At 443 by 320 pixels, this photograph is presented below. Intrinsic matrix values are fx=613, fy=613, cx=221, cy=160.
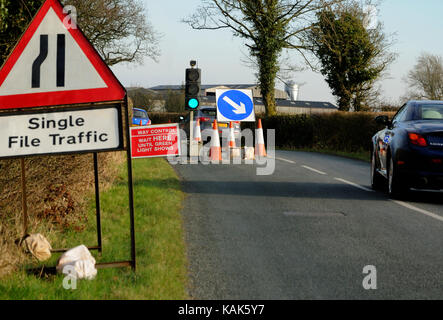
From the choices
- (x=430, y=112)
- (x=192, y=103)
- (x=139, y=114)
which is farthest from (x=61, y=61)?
(x=139, y=114)

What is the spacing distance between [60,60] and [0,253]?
5.66 feet

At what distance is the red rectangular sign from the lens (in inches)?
314

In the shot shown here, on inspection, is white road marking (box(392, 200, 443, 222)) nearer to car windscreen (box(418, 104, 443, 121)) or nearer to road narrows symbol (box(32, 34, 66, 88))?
car windscreen (box(418, 104, 443, 121))

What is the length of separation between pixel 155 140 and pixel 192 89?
10118mm

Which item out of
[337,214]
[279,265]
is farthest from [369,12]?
[279,265]

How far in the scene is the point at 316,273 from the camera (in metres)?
5.35

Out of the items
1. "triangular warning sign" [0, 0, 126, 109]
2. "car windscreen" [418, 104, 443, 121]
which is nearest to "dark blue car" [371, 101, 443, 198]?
"car windscreen" [418, 104, 443, 121]

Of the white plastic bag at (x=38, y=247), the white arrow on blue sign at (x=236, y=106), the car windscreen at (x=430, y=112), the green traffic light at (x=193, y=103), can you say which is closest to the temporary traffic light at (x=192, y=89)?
the green traffic light at (x=193, y=103)

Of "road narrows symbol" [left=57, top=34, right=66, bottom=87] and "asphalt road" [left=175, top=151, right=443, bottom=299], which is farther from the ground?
"road narrows symbol" [left=57, top=34, right=66, bottom=87]

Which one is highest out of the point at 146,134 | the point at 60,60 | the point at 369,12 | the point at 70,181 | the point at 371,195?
the point at 369,12

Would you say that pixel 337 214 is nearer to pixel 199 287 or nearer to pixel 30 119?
pixel 199 287

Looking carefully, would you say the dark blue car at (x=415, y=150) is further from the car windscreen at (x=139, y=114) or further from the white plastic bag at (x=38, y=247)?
the car windscreen at (x=139, y=114)

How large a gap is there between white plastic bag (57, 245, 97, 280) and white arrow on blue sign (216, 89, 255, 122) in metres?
13.8
